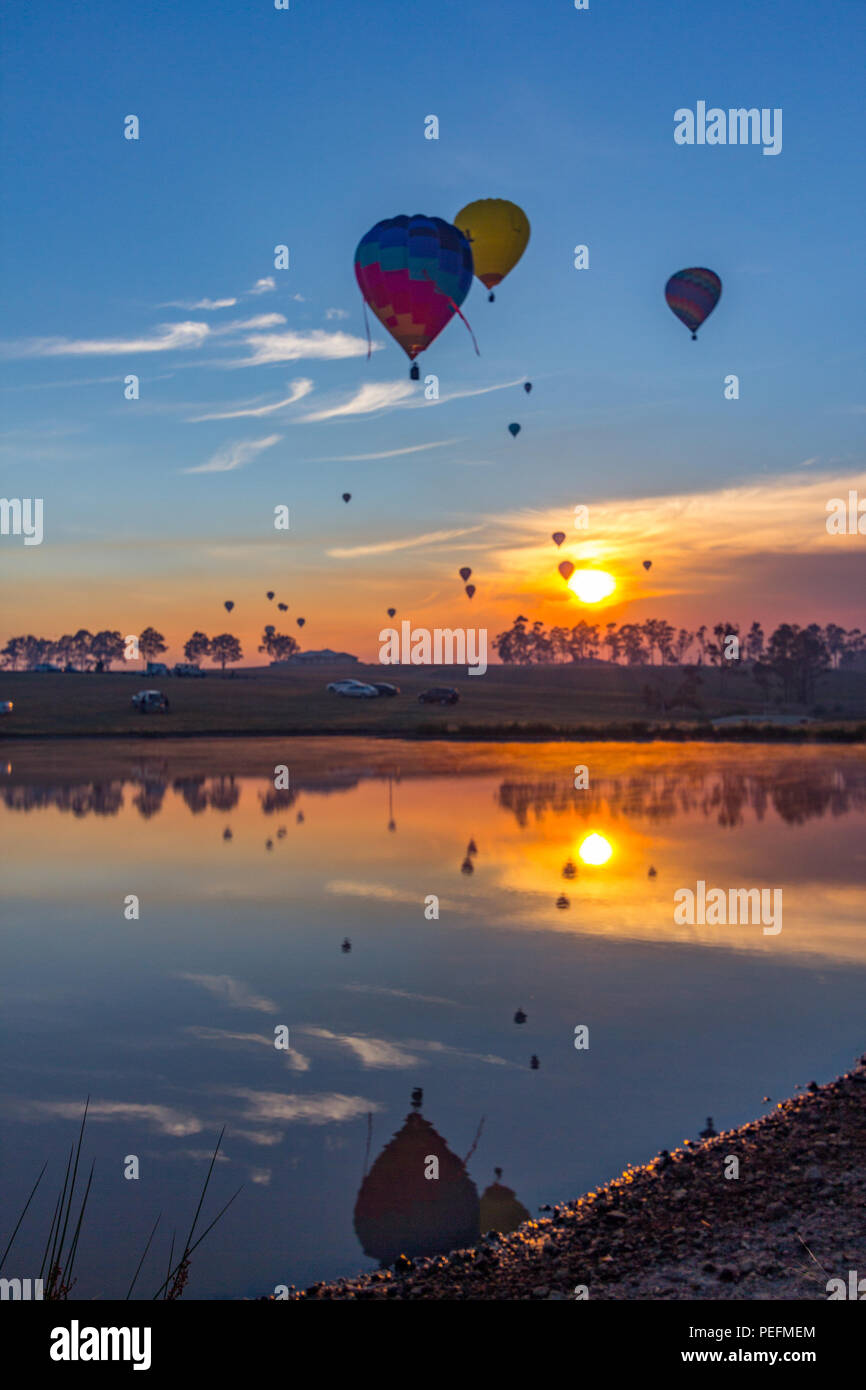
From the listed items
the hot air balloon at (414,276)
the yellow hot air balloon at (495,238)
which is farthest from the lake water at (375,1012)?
the yellow hot air balloon at (495,238)

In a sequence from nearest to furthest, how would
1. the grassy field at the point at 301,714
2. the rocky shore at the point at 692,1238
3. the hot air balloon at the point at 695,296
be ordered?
the rocky shore at the point at 692,1238 → the hot air balloon at the point at 695,296 → the grassy field at the point at 301,714

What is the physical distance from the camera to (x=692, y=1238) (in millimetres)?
6535

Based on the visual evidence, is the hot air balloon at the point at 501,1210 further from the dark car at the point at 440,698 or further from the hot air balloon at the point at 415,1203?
the dark car at the point at 440,698

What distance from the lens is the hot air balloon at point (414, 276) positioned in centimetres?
3212

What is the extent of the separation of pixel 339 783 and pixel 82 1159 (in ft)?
88.7

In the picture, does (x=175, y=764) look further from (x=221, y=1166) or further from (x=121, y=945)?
(x=221, y=1166)

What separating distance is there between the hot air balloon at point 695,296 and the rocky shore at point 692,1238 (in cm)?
4724

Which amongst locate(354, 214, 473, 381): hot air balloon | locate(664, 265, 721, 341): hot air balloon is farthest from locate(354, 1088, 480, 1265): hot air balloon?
locate(664, 265, 721, 341): hot air balloon

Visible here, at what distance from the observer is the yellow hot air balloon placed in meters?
40.7

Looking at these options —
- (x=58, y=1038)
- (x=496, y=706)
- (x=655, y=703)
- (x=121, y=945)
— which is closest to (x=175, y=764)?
(x=121, y=945)

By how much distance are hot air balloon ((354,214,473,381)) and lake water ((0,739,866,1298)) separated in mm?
16128

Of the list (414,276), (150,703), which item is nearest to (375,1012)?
(414,276)

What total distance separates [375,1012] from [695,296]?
150ft
